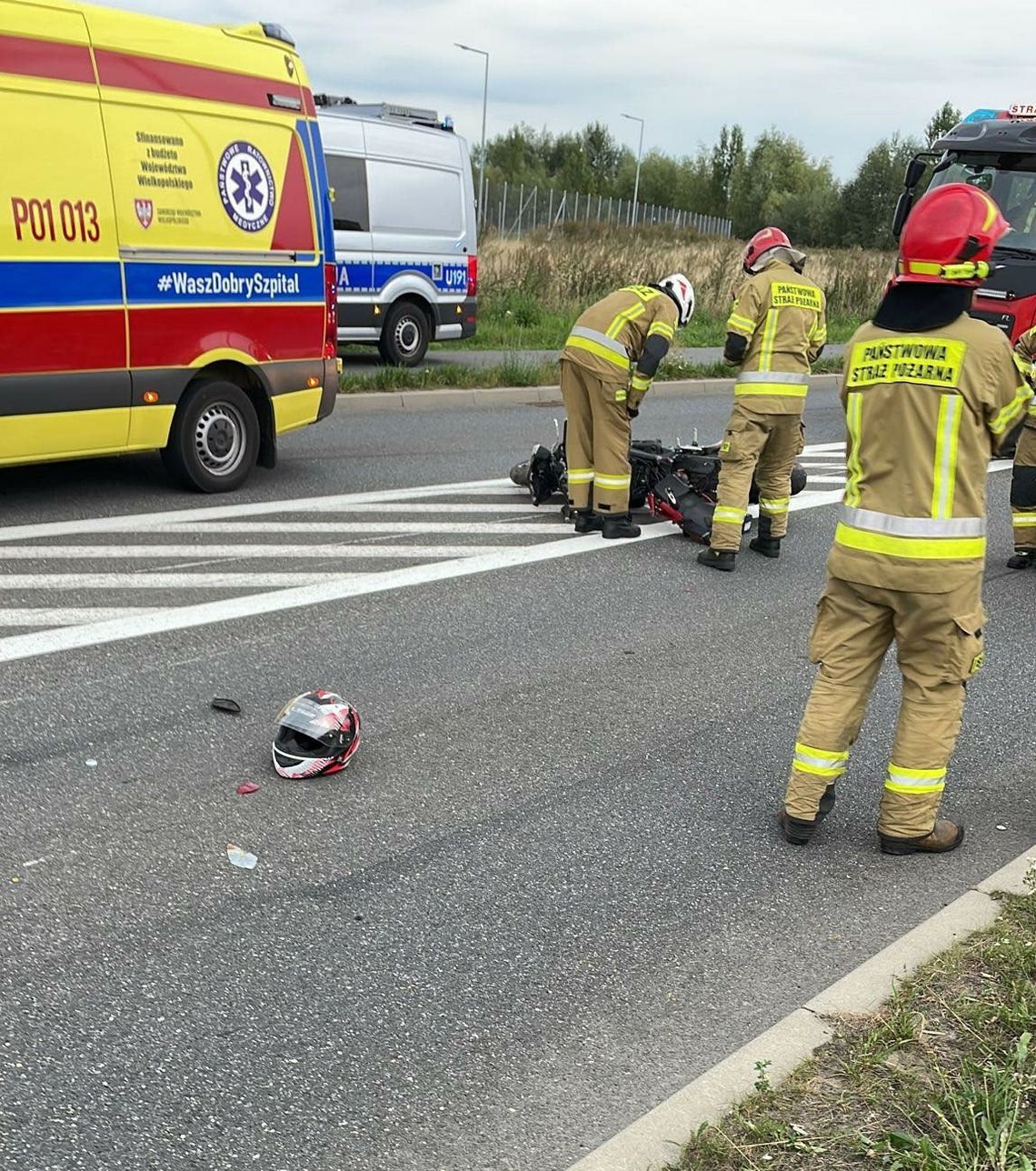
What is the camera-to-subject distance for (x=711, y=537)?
769 cm

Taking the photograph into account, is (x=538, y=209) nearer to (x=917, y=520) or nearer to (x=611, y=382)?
(x=611, y=382)

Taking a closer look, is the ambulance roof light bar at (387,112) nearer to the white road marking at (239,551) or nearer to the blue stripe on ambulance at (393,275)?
the blue stripe on ambulance at (393,275)

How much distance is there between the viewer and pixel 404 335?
1584 cm

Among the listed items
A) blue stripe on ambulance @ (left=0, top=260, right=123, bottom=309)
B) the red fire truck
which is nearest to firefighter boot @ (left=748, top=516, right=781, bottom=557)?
blue stripe on ambulance @ (left=0, top=260, right=123, bottom=309)

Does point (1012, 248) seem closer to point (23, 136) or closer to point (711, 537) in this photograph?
point (711, 537)

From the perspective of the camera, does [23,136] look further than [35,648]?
Yes

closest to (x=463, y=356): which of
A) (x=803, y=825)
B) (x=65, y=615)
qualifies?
(x=65, y=615)

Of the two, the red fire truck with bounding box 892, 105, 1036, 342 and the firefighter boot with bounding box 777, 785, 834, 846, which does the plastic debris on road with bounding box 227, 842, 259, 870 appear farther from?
the red fire truck with bounding box 892, 105, 1036, 342

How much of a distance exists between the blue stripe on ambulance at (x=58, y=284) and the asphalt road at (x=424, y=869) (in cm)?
149

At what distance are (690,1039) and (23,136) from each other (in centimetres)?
607

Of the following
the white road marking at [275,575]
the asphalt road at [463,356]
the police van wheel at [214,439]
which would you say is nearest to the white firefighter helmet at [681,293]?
the white road marking at [275,575]

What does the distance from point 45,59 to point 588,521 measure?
4.11m

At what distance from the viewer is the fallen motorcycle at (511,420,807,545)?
8.25 metres

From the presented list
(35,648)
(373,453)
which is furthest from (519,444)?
(35,648)
